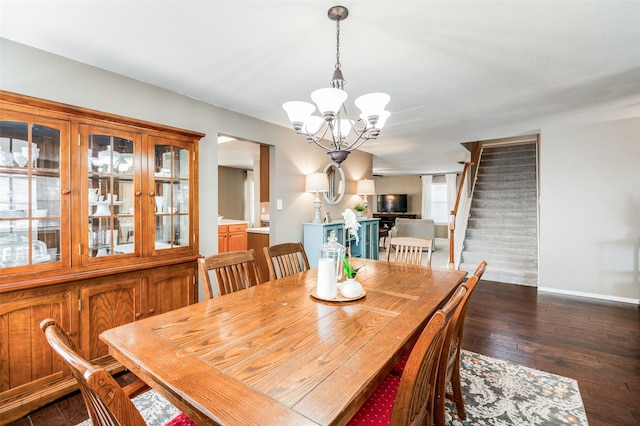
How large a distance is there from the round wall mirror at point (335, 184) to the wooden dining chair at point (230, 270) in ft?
9.52

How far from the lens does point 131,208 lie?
2.32m

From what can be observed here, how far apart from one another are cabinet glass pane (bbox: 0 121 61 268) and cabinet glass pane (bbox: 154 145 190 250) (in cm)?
65

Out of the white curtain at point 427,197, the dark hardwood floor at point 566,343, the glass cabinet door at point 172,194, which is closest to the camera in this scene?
the dark hardwood floor at point 566,343

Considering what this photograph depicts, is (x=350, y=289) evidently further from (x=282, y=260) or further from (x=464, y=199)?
(x=464, y=199)

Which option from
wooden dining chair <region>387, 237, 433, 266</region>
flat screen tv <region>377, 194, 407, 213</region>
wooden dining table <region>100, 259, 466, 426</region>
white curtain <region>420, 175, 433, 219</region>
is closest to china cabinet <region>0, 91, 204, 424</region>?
wooden dining table <region>100, 259, 466, 426</region>

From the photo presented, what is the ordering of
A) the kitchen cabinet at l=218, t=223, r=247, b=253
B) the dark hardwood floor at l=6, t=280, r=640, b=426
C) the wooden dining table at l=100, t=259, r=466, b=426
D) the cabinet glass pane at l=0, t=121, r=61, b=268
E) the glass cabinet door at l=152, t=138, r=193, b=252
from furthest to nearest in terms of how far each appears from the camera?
the kitchen cabinet at l=218, t=223, r=247, b=253
the glass cabinet door at l=152, t=138, r=193, b=252
the dark hardwood floor at l=6, t=280, r=640, b=426
the cabinet glass pane at l=0, t=121, r=61, b=268
the wooden dining table at l=100, t=259, r=466, b=426

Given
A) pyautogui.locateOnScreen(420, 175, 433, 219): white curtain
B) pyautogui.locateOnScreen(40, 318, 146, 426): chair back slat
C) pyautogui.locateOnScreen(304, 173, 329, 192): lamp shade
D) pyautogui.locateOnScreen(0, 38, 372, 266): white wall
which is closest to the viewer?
pyautogui.locateOnScreen(40, 318, 146, 426): chair back slat

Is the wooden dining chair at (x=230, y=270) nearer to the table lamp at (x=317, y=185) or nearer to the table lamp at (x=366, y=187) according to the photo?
the table lamp at (x=317, y=185)

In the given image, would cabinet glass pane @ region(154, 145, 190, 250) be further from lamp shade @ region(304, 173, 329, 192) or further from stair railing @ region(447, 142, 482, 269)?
stair railing @ region(447, 142, 482, 269)

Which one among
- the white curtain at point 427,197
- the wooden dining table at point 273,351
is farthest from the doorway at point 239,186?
the white curtain at point 427,197

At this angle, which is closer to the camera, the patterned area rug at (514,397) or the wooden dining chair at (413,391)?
the wooden dining chair at (413,391)

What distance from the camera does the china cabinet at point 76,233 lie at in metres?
1.79

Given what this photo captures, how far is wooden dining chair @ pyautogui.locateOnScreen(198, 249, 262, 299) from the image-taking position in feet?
5.91

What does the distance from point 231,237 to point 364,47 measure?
4079mm
